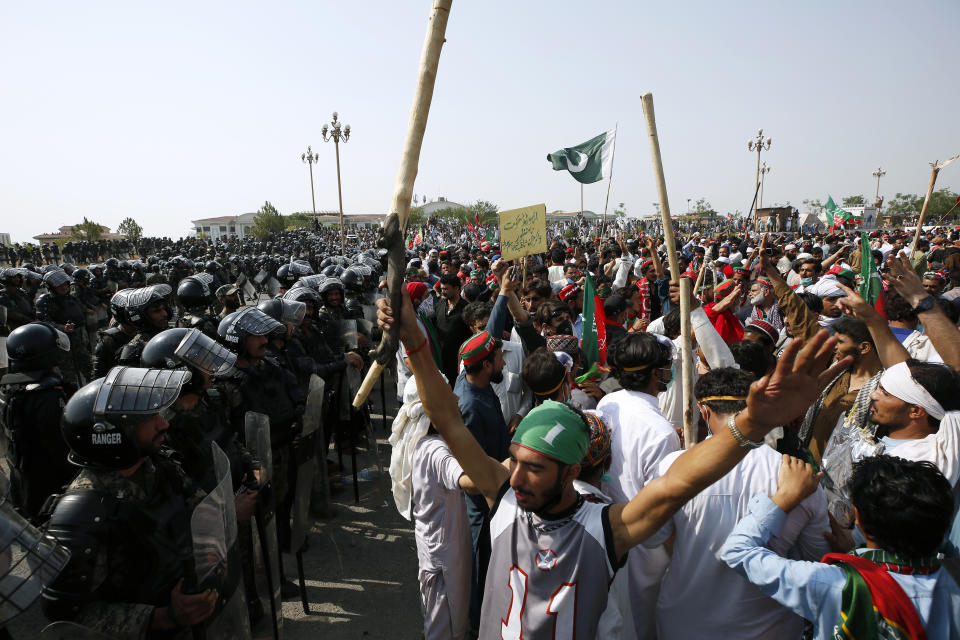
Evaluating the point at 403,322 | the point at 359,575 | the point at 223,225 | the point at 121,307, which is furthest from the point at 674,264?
the point at 223,225

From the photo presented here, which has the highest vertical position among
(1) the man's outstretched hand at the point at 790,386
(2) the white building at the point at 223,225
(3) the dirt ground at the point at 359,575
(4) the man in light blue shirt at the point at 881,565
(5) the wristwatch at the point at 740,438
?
(2) the white building at the point at 223,225

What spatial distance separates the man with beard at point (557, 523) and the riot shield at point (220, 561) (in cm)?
107

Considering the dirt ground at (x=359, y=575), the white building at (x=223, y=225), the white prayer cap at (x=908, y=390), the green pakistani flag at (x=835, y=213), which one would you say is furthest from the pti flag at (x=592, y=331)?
the white building at (x=223, y=225)

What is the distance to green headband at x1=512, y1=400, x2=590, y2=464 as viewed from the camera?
1898 mm

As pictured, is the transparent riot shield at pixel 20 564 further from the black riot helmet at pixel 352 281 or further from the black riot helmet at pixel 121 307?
the black riot helmet at pixel 352 281

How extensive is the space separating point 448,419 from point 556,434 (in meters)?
0.53

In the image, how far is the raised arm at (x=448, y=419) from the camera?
2.12m

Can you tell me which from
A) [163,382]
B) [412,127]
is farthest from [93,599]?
[412,127]

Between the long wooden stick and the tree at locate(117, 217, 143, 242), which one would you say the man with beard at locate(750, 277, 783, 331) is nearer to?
the long wooden stick

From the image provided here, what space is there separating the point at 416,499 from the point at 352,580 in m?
1.85

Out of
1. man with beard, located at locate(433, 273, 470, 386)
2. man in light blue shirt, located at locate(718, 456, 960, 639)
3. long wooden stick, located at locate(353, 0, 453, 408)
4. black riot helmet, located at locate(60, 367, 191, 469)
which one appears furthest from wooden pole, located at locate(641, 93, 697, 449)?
man with beard, located at locate(433, 273, 470, 386)

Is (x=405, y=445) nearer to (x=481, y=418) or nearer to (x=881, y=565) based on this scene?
(x=481, y=418)

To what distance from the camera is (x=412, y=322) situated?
6.51 feet

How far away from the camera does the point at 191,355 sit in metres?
3.48
